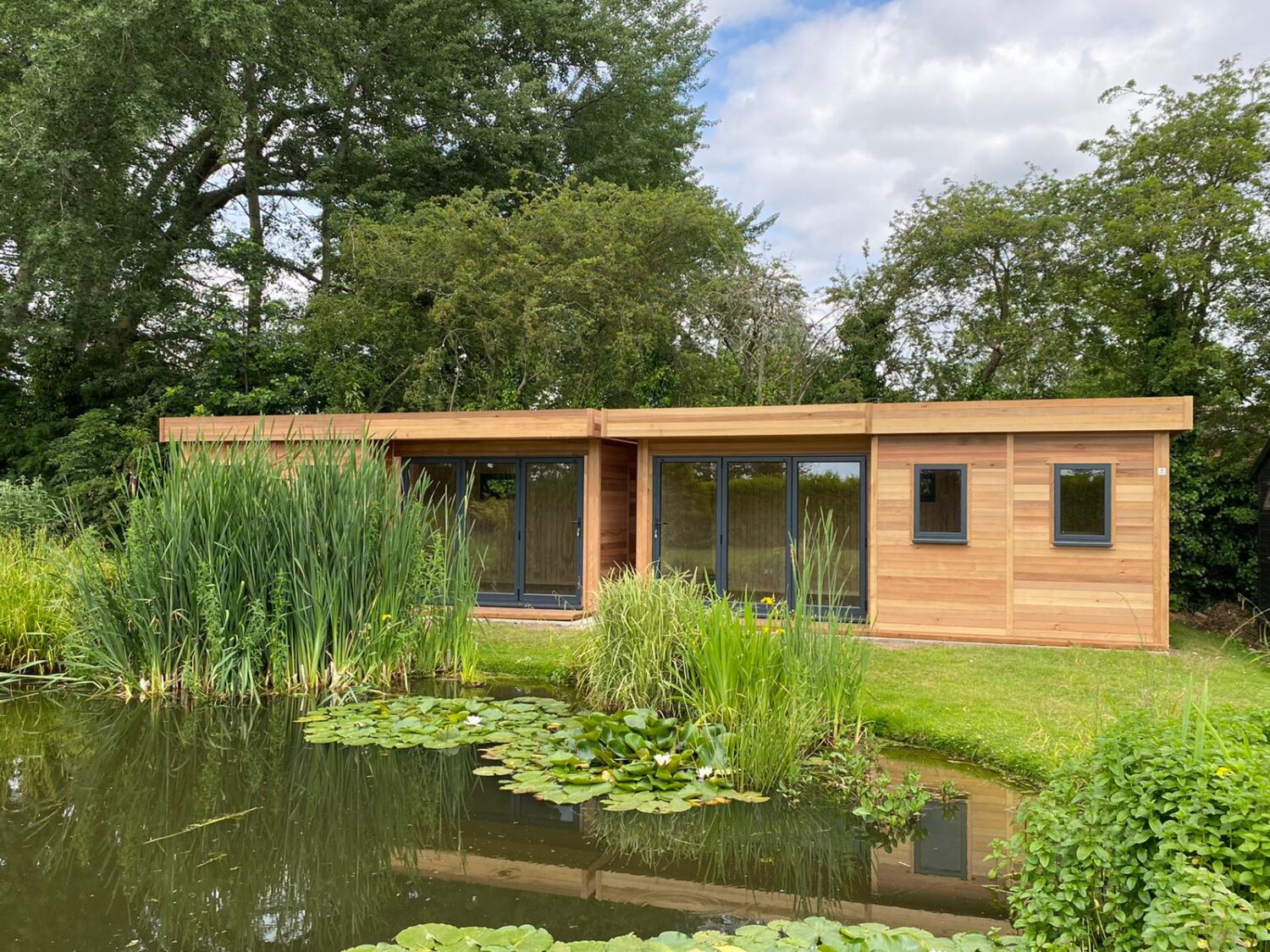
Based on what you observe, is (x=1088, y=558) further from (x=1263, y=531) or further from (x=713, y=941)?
(x=713, y=941)

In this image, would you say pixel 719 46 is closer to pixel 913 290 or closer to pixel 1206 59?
pixel 913 290

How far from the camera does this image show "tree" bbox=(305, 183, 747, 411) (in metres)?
12.8

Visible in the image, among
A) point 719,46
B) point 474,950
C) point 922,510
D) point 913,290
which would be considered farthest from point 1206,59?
point 474,950

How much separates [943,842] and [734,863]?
925mm

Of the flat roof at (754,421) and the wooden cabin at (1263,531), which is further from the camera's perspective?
the wooden cabin at (1263,531)

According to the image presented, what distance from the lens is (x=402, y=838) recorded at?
12.3ft

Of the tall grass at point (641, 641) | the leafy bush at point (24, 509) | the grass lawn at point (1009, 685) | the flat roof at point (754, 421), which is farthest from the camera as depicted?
the leafy bush at point (24, 509)

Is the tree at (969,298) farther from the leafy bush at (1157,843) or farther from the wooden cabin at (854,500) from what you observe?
the leafy bush at (1157,843)

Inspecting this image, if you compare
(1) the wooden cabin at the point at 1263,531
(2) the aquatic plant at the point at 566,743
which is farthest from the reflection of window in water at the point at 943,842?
(1) the wooden cabin at the point at 1263,531

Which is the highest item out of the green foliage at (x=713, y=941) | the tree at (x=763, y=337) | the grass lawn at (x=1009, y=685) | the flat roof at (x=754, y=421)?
the tree at (x=763, y=337)

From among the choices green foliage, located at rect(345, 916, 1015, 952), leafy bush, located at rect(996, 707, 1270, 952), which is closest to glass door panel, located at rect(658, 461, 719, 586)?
green foliage, located at rect(345, 916, 1015, 952)

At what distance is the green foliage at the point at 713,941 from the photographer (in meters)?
2.66

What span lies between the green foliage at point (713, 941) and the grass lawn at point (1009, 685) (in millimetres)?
1048

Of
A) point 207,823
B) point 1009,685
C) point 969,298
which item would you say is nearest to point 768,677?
point 1009,685
